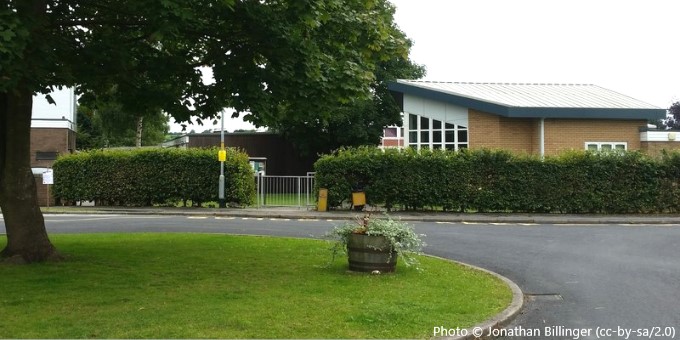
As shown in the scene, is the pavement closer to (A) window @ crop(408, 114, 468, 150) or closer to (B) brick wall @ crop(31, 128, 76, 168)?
(A) window @ crop(408, 114, 468, 150)

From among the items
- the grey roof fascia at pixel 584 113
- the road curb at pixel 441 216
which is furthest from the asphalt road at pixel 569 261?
the grey roof fascia at pixel 584 113

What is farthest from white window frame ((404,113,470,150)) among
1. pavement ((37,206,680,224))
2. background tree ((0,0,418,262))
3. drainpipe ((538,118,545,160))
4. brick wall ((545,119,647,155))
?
background tree ((0,0,418,262))

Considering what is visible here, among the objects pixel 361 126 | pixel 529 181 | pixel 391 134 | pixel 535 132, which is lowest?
pixel 529 181

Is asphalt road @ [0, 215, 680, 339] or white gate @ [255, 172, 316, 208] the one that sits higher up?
white gate @ [255, 172, 316, 208]

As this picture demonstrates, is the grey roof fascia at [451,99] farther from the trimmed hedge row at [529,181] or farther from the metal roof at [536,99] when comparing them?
the trimmed hedge row at [529,181]

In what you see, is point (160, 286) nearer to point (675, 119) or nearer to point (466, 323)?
point (466, 323)

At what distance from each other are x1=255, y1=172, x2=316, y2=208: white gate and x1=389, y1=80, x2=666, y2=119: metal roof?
→ 26.2 feet

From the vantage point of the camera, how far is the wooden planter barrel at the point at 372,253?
968 cm

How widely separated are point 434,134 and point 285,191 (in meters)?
8.67

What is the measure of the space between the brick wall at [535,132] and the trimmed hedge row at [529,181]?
523 centimetres

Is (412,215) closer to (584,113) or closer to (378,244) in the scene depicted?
(584,113)

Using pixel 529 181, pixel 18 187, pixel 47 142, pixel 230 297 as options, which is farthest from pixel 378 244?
pixel 47 142

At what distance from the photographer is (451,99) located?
3080cm

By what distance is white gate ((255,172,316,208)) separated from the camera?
27922 mm
